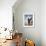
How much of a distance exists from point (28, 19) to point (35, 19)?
30cm

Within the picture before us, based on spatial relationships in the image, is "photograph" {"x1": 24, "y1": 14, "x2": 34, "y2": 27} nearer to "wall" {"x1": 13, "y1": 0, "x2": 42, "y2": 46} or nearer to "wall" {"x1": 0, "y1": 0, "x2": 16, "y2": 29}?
"wall" {"x1": 13, "y1": 0, "x2": 42, "y2": 46}

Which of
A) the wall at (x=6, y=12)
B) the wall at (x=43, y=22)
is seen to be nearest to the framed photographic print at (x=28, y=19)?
the wall at (x=43, y=22)

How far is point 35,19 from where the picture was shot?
199 inches

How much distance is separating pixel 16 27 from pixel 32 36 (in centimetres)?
80

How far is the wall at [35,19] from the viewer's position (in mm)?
5059

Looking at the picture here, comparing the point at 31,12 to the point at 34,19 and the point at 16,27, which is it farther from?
the point at 16,27

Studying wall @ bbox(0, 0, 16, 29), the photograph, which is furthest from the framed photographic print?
wall @ bbox(0, 0, 16, 29)

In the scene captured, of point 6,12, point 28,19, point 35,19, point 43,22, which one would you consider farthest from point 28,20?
point 6,12

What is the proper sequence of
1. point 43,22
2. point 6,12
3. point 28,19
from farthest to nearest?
point 28,19, point 43,22, point 6,12

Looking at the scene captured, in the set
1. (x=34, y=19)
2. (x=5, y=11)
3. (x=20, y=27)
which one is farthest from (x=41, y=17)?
(x=5, y=11)

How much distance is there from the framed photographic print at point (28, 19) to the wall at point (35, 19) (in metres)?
0.13

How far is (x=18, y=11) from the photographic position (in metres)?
5.12

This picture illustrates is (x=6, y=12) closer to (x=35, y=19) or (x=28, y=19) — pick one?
(x=28, y=19)

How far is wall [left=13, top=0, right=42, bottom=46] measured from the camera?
199 inches
